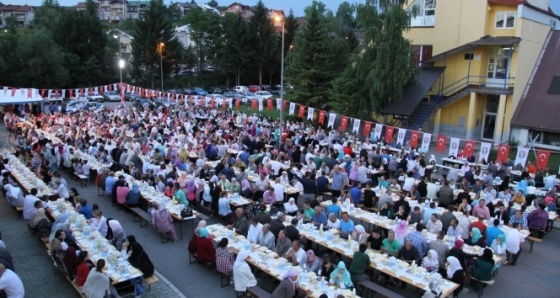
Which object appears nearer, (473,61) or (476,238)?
(476,238)

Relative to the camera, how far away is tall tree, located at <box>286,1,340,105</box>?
1303 inches

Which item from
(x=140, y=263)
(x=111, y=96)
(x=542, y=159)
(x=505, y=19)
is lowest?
(x=140, y=263)

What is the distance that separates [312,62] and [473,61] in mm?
11107

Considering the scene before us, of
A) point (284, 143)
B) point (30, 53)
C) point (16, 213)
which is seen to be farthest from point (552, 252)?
point (30, 53)

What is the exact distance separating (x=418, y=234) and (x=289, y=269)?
3.65 m

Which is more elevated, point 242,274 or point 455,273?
point 455,273

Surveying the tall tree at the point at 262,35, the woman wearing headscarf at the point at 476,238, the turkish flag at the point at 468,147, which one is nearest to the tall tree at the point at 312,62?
the turkish flag at the point at 468,147

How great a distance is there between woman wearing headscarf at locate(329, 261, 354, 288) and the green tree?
171ft

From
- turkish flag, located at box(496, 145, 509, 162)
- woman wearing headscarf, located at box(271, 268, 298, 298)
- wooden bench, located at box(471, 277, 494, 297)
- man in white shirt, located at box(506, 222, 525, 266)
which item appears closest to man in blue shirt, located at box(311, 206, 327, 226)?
woman wearing headscarf, located at box(271, 268, 298, 298)

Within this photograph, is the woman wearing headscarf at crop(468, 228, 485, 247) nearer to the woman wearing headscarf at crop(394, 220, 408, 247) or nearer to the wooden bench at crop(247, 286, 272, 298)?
the woman wearing headscarf at crop(394, 220, 408, 247)

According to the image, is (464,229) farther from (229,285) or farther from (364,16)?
(364,16)

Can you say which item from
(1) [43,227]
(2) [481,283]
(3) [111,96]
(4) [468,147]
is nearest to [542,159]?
(4) [468,147]

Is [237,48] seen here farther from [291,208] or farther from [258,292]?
[258,292]

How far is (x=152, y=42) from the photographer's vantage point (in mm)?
58406
